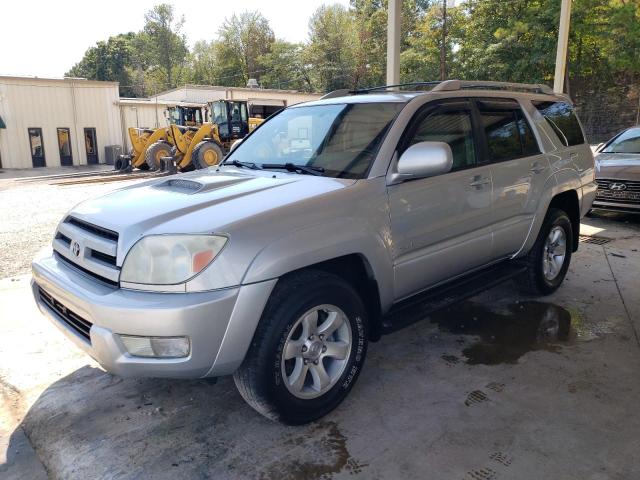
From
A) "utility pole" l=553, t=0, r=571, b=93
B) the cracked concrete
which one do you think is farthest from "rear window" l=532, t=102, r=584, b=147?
"utility pole" l=553, t=0, r=571, b=93

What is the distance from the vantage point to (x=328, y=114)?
147 inches

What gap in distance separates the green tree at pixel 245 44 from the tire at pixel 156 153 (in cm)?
4871

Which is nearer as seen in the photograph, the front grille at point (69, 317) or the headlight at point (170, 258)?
the headlight at point (170, 258)

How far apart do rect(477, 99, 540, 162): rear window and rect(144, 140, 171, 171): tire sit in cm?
1641

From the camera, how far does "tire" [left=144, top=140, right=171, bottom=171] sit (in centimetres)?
1894

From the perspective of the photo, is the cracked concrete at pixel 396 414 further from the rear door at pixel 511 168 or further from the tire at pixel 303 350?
the rear door at pixel 511 168

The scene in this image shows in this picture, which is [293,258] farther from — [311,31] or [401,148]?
[311,31]

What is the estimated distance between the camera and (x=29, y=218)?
983 cm

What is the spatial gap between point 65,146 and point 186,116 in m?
8.08

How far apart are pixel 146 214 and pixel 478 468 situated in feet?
6.96

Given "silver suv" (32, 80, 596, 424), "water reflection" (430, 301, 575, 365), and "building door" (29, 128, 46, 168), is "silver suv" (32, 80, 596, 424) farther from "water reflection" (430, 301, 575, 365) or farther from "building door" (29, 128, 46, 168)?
"building door" (29, 128, 46, 168)

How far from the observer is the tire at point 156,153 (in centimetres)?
1894

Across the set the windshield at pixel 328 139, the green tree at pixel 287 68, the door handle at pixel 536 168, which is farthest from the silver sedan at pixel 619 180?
the green tree at pixel 287 68

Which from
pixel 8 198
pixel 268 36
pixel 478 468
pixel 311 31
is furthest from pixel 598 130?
pixel 268 36
